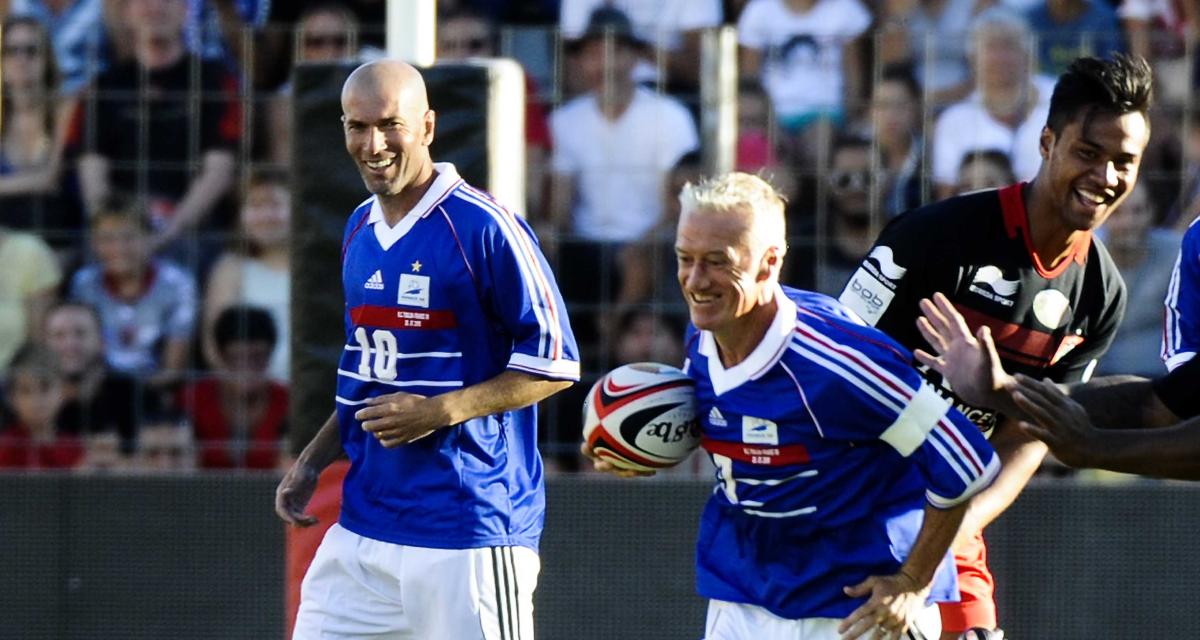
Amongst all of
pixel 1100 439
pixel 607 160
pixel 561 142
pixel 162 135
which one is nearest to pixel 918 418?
pixel 1100 439

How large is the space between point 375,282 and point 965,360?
1690 mm

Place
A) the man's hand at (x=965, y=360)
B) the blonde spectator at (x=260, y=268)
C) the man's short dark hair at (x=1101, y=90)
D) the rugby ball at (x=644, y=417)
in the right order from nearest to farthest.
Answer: the man's hand at (x=965, y=360) → the rugby ball at (x=644, y=417) → the man's short dark hair at (x=1101, y=90) → the blonde spectator at (x=260, y=268)

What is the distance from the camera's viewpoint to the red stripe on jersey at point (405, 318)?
15.6 feet

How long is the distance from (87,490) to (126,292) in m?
0.76

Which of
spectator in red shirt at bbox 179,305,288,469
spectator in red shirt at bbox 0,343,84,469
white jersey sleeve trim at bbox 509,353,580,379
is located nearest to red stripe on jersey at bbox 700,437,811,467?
white jersey sleeve trim at bbox 509,353,580,379

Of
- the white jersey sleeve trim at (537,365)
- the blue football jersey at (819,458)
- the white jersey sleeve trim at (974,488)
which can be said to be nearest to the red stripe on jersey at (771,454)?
the blue football jersey at (819,458)

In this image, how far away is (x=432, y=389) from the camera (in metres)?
4.75

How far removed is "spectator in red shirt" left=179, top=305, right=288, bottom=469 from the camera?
6.89 meters

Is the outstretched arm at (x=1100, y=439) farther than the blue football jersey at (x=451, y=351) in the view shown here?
No

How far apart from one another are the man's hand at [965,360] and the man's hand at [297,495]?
1.85 m

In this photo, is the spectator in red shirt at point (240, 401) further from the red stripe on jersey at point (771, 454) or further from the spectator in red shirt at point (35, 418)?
the red stripe on jersey at point (771, 454)

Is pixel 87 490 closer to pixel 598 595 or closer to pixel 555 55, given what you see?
pixel 598 595

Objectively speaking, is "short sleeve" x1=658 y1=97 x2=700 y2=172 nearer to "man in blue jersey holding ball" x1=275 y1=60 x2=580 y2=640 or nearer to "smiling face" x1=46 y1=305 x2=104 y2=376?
"man in blue jersey holding ball" x1=275 y1=60 x2=580 y2=640

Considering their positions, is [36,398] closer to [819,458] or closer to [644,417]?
[644,417]
